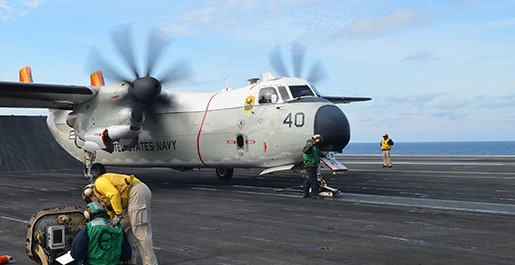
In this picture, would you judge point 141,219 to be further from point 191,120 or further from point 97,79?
point 97,79

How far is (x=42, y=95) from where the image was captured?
23.7m

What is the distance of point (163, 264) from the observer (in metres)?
8.77

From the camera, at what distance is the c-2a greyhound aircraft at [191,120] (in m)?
19.7

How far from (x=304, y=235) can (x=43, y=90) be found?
15538 millimetres

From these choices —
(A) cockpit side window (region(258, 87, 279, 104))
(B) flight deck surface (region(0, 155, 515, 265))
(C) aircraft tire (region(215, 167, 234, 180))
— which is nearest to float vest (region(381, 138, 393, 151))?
(B) flight deck surface (region(0, 155, 515, 265))

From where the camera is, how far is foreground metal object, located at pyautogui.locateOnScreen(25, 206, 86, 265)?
263 inches

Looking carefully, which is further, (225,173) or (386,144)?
(386,144)

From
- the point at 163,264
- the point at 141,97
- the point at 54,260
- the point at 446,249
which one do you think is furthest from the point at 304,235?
the point at 141,97

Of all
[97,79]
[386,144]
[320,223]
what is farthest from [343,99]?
[320,223]

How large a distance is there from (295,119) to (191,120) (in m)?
5.69

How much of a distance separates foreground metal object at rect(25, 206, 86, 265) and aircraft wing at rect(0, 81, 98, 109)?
54.5 feet

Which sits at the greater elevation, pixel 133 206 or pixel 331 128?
pixel 331 128

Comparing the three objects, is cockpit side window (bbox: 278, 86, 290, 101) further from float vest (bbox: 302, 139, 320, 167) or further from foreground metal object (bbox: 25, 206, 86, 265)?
foreground metal object (bbox: 25, 206, 86, 265)

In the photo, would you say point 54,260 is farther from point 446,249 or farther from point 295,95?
point 295,95
